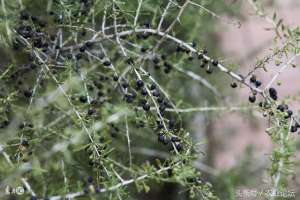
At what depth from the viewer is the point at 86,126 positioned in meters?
0.75

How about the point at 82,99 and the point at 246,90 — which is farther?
the point at 246,90

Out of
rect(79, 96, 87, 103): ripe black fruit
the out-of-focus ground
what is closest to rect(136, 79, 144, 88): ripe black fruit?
rect(79, 96, 87, 103): ripe black fruit

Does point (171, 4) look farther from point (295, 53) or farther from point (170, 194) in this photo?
point (170, 194)

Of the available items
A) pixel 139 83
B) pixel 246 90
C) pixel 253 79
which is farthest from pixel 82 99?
pixel 246 90
